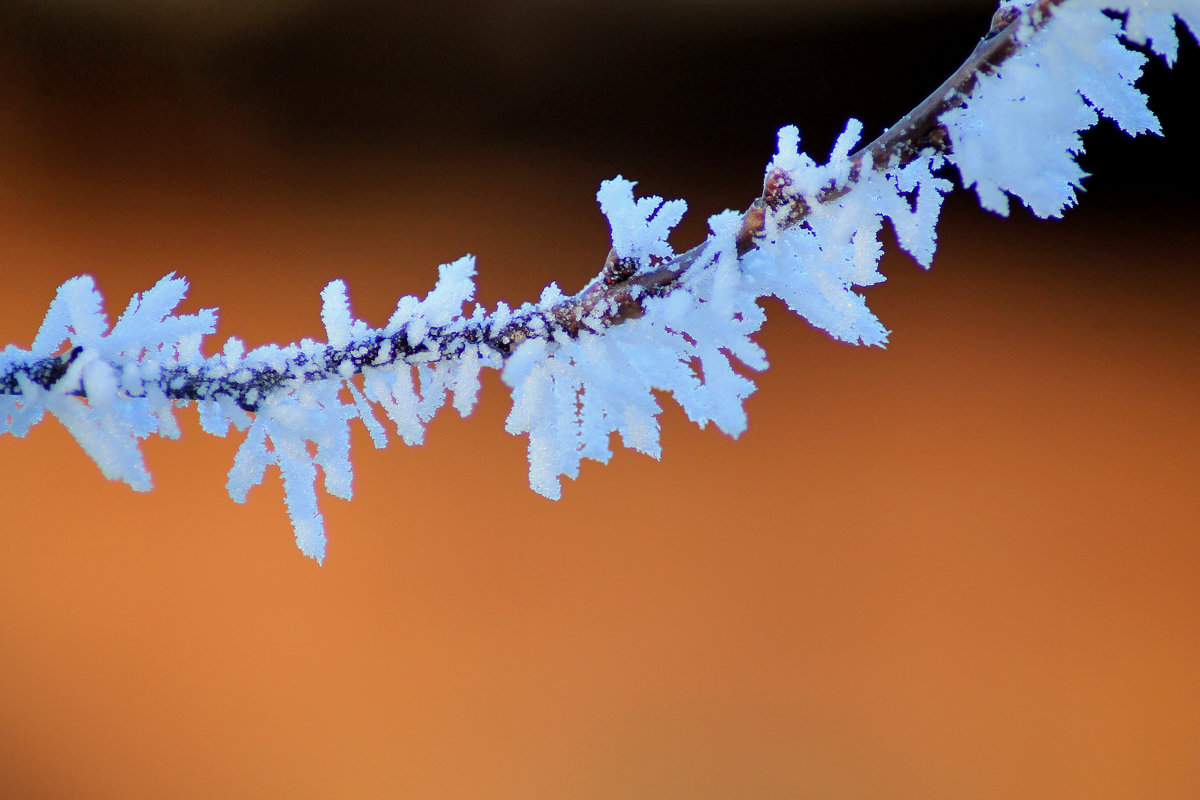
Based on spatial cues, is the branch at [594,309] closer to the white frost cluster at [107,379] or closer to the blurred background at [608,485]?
the white frost cluster at [107,379]

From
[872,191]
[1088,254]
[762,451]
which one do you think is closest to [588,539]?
[762,451]

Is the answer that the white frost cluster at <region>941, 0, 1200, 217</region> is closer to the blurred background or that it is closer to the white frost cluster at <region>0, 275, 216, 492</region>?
the white frost cluster at <region>0, 275, 216, 492</region>

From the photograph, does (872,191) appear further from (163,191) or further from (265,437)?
(163,191)

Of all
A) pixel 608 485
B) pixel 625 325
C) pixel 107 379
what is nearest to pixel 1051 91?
pixel 625 325

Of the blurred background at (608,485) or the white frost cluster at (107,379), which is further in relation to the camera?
the blurred background at (608,485)

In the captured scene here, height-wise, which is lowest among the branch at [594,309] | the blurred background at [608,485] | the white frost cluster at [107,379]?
the branch at [594,309]

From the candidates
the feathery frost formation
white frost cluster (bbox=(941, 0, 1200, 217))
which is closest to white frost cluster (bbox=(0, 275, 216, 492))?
the feathery frost formation

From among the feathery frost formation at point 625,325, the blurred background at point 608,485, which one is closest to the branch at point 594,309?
the feathery frost formation at point 625,325
